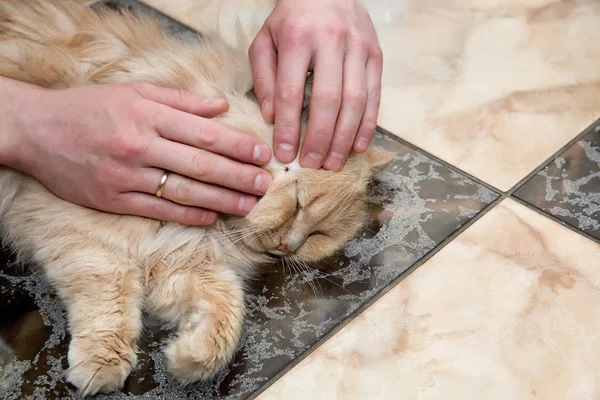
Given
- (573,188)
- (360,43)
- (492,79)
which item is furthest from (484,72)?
(360,43)

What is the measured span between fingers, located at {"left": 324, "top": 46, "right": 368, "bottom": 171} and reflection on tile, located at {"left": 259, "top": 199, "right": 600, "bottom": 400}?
1.05 ft

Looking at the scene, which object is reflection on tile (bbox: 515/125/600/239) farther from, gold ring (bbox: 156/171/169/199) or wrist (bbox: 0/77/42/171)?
wrist (bbox: 0/77/42/171)

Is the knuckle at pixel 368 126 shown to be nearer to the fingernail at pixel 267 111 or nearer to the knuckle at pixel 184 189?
the fingernail at pixel 267 111

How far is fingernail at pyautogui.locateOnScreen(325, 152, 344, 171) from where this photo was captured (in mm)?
1465

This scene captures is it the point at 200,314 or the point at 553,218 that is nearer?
the point at 200,314

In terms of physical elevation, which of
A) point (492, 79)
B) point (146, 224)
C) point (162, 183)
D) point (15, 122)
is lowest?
point (492, 79)

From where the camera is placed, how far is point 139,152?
134cm

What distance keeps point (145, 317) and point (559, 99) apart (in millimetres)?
1395

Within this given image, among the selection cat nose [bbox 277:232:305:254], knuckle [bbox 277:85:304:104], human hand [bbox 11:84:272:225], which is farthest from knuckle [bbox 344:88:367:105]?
cat nose [bbox 277:232:305:254]

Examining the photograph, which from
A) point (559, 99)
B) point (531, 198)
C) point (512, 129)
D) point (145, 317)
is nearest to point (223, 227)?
point (145, 317)

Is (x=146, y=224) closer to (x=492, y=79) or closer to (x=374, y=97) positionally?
(x=374, y=97)

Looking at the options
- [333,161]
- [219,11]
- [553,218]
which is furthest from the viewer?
[219,11]

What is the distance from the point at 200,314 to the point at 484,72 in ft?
4.23

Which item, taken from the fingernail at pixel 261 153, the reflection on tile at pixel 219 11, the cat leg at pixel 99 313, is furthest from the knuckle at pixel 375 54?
the reflection on tile at pixel 219 11
